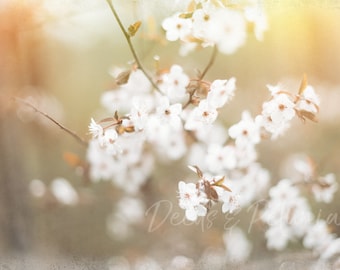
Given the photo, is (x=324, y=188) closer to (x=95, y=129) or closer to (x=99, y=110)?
(x=95, y=129)

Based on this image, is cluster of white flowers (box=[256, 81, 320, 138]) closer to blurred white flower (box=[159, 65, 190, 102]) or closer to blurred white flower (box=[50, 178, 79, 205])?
blurred white flower (box=[159, 65, 190, 102])

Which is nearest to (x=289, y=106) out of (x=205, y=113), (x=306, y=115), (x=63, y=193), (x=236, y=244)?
(x=306, y=115)

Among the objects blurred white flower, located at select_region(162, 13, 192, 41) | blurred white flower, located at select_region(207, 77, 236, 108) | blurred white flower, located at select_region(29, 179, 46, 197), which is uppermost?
blurred white flower, located at select_region(162, 13, 192, 41)

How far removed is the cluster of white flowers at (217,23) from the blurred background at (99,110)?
20 centimetres

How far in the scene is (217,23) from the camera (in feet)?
3.17

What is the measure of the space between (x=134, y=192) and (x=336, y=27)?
A: 0.76 m

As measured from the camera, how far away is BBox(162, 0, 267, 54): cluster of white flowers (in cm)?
95

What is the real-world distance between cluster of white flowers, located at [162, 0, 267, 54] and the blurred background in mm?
198

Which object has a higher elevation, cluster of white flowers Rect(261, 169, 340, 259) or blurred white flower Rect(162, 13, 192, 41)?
blurred white flower Rect(162, 13, 192, 41)

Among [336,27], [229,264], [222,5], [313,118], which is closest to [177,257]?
[229,264]

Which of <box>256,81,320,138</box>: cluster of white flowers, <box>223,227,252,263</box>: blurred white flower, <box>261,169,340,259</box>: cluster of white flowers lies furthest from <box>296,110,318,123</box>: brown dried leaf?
<box>223,227,252,263</box>: blurred white flower

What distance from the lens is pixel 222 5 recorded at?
3.17ft

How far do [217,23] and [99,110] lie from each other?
49.0 inches

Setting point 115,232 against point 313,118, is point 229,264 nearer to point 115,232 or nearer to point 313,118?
point 313,118
